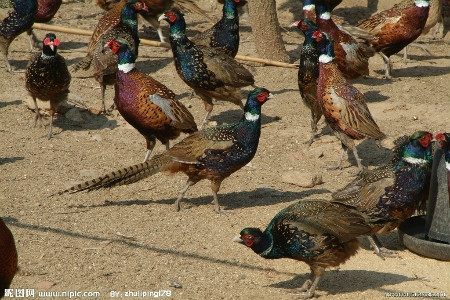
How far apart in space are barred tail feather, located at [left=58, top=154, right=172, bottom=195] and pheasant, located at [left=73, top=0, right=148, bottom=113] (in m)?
2.36

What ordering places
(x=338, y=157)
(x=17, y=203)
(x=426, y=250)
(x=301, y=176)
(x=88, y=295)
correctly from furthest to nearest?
1. (x=338, y=157)
2. (x=301, y=176)
3. (x=17, y=203)
4. (x=426, y=250)
5. (x=88, y=295)

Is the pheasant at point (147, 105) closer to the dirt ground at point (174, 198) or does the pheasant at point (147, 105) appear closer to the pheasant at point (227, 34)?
the dirt ground at point (174, 198)

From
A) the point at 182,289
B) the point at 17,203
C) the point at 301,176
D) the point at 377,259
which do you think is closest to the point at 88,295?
the point at 182,289

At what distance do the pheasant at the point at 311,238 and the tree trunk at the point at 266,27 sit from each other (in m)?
5.46

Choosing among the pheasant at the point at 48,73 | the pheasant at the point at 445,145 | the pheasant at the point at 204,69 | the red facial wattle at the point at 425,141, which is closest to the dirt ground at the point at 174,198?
the pheasant at the point at 48,73

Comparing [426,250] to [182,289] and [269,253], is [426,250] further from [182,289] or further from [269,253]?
[182,289]

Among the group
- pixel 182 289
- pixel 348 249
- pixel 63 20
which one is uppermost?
pixel 348 249

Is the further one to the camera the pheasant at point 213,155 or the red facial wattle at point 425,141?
the pheasant at point 213,155

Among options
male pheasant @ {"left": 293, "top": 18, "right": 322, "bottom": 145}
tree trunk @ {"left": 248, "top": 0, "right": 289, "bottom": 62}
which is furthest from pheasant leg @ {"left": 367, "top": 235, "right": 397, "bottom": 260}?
tree trunk @ {"left": 248, "top": 0, "right": 289, "bottom": 62}

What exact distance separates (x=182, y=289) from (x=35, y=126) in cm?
402

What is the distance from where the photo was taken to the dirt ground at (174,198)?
5469mm

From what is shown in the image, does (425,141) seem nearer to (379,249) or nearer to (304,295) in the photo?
(379,249)

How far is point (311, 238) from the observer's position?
204 inches

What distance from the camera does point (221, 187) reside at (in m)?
7.41
